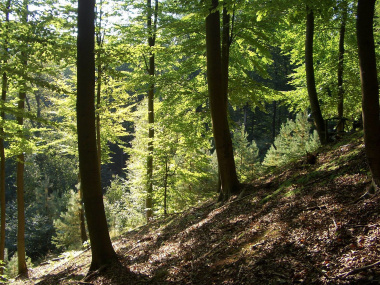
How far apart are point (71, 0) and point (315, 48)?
30.8 feet

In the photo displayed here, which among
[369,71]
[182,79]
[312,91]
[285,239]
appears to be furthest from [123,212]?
[369,71]

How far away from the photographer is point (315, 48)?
37.6ft

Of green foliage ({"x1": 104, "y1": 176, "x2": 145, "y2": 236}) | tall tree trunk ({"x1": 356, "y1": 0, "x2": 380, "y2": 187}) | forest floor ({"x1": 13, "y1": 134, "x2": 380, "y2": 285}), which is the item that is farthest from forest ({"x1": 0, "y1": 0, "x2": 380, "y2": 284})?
green foliage ({"x1": 104, "y1": 176, "x2": 145, "y2": 236})

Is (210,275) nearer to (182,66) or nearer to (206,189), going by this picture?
(182,66)

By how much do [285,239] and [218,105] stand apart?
4246 mm

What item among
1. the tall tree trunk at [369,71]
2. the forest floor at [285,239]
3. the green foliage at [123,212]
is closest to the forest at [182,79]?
the tall tree trunk at [369,71]

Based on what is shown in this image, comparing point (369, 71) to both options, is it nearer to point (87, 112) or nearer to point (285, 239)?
point (285, 239)

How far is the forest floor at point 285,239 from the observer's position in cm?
290

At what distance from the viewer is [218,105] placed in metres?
7.27

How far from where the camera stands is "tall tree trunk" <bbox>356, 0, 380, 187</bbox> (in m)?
3.51

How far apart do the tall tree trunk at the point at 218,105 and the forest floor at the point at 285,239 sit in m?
0.75

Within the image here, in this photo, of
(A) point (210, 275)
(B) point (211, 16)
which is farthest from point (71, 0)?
(A) point (210, 275)

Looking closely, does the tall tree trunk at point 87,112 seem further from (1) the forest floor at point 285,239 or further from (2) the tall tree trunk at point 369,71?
(2) the tall tree trunk at point 369,71

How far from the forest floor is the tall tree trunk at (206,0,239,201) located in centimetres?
75
